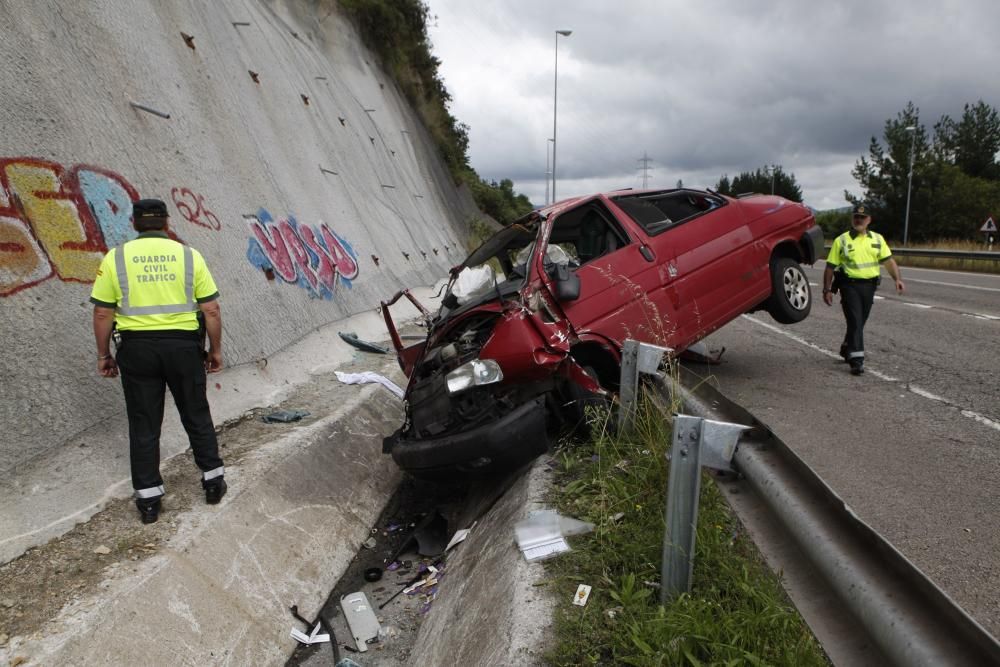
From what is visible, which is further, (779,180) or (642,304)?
(779,180)

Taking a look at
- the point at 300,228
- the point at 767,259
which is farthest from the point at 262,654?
the point at 300,228

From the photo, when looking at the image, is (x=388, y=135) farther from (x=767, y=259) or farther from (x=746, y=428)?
(x=746, y=428)

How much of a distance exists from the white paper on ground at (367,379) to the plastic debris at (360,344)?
129cm

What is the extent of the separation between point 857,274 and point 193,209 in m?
6.92

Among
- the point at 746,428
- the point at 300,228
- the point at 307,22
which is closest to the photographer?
the point at 746,428

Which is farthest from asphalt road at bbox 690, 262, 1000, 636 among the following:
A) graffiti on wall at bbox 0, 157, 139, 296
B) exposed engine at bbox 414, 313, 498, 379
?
graffiti on wall at bbox 0, 157, 139, 296

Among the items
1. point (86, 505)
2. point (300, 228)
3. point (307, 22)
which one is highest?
point (307, 22)

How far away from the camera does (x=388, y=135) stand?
1969cm

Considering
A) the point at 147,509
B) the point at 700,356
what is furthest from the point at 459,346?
the point at 700,356

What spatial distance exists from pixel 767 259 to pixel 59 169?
6.25m

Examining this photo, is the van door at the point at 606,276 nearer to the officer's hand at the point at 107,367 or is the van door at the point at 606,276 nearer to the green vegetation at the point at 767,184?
the officer's hand at the point at 107,367

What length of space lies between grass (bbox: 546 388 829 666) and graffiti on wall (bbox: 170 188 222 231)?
15.7 ft

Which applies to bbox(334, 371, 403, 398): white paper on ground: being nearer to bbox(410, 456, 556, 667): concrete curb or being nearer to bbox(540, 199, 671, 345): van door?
bbox(540, 199, 671, 345): van door

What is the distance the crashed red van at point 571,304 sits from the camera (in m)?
4.49
